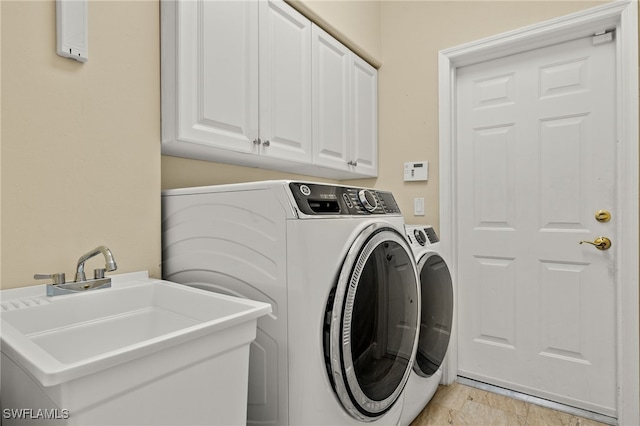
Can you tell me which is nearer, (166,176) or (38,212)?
(38,212)

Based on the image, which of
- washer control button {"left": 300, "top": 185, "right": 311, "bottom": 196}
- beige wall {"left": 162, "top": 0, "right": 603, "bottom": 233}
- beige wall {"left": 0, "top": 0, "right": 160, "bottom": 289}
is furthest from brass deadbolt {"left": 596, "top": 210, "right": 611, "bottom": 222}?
beige wall {"left": 0, "top": 0, "right": 160, "bottom": 289}

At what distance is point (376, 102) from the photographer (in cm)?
259

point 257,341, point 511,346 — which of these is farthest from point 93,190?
point 511,346

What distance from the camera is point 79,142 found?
3.72 feet

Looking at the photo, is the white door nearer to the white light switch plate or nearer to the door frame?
Answer: the door frame

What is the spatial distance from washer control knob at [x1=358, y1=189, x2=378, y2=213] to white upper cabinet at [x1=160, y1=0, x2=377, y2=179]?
0.59 m

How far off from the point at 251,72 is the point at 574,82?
70.9 inches

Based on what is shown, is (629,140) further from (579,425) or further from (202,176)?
(202,176)

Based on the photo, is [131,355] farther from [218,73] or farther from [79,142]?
[218,73]

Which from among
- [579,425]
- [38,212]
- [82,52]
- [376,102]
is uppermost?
[376,102]

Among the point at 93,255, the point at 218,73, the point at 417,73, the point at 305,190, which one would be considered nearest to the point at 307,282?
the point at 305,190

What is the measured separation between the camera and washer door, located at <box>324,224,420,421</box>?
108cm

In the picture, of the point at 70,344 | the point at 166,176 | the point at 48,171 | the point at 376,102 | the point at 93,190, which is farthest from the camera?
the point at 376,102

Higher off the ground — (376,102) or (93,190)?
(376,102)
